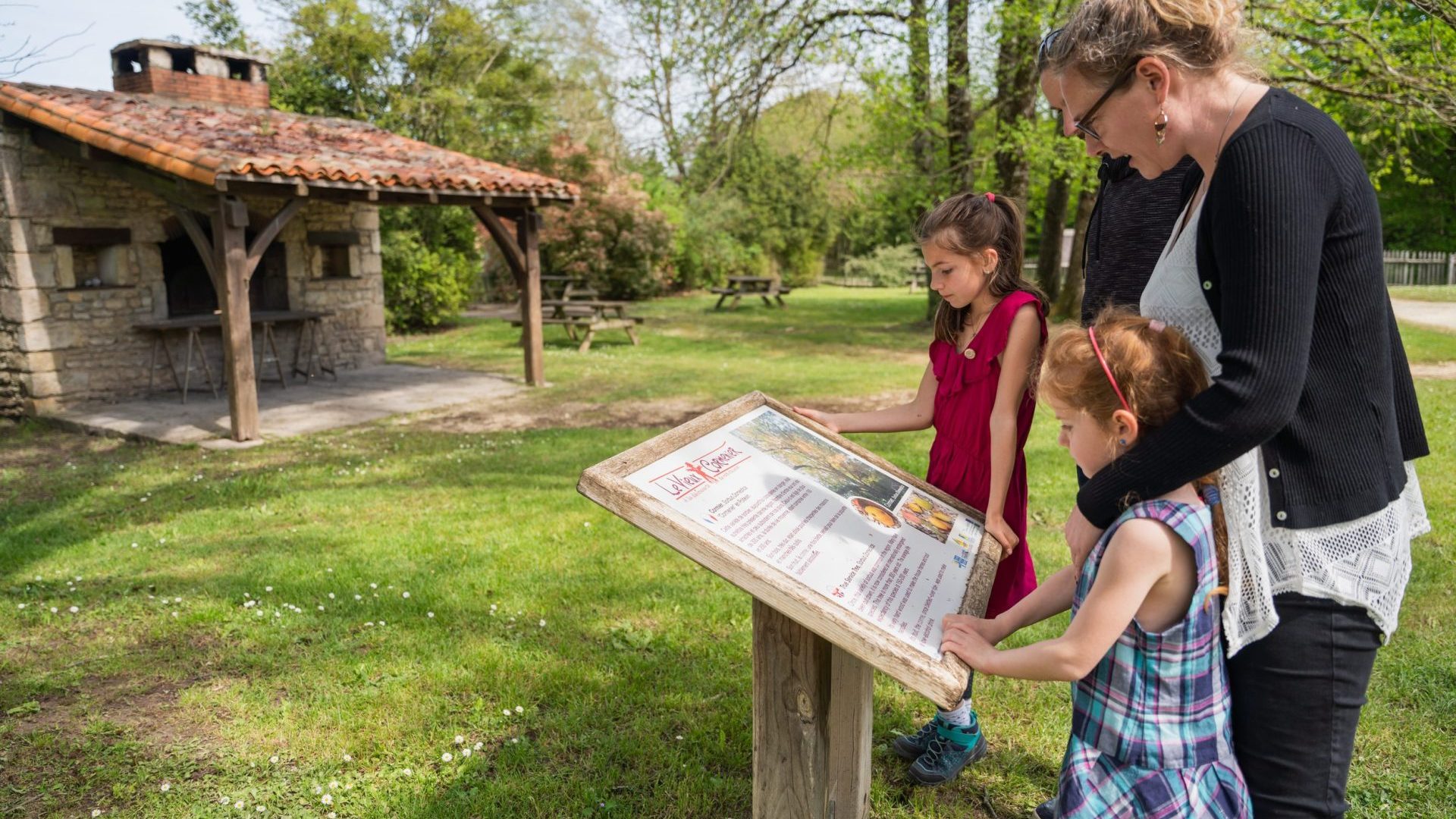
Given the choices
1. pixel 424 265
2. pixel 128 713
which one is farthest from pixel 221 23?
pixel 128 713

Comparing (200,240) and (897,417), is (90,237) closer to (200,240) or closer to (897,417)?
(200,240)

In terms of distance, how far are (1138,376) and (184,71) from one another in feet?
44.3

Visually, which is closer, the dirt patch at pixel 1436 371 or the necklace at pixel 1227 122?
the necklace at pixel 1227 122

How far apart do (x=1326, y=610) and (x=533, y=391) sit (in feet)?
33.8

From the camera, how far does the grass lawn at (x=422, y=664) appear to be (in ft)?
9.77

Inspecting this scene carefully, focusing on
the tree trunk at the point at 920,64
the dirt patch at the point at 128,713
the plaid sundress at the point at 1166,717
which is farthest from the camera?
the tree trunk at the point at 920,64

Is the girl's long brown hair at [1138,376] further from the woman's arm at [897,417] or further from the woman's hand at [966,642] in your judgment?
the woman's arm at [897,417]

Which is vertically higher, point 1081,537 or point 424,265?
point 424,265

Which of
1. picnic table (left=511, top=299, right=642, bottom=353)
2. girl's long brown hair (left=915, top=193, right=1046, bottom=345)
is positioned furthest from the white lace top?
picnic table (left=511, top=299, right=642, bottom=353)

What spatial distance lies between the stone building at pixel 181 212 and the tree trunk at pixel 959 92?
5765 mm

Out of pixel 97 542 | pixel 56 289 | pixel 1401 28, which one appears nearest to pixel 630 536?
pixel 97 542

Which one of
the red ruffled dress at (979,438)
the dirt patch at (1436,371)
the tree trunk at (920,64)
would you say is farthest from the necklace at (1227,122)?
the tree trunk at (920,64)

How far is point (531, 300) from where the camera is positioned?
11.6m

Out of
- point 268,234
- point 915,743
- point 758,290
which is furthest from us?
point 758,290
